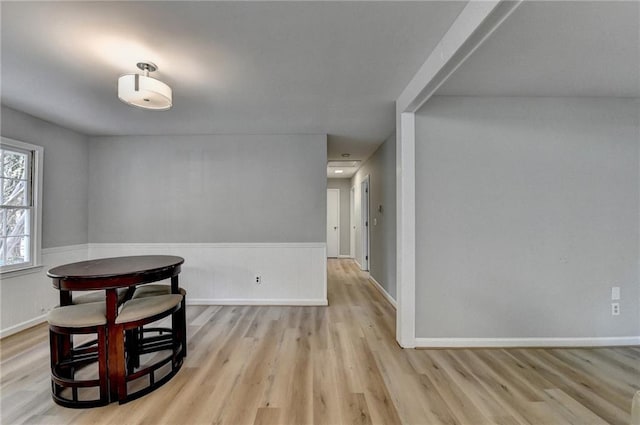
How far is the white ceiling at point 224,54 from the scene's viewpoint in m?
1.51

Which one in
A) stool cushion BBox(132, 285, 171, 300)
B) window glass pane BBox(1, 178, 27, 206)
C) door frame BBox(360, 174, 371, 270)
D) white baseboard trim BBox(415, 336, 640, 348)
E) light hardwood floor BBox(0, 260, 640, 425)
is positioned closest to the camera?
light hardwood floor BBox(0, 260, 640, 425)

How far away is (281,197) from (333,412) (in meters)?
2.66

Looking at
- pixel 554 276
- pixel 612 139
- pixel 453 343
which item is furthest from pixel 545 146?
pixel 453 343

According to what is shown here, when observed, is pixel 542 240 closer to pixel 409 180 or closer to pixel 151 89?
pixel 409 180

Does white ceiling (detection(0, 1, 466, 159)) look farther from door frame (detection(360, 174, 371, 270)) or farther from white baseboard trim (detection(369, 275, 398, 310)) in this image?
door frame (detection(360, 174, 371, 270))

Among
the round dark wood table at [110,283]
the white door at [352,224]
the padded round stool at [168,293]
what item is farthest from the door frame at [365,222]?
the round dark wood table at [110,283]

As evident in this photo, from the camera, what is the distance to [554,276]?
2.54m

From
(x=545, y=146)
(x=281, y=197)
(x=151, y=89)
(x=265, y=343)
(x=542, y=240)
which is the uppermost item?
(x=151, y=89)

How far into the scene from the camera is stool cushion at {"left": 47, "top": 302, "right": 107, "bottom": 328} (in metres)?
1.68

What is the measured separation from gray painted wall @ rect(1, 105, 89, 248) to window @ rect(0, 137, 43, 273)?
11 centimetres

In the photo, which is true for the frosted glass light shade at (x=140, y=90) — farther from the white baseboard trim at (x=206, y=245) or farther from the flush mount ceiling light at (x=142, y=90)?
the white baseboard trim at (x=206, y=245)

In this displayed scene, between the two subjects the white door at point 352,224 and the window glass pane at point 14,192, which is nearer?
the window glass pane at point 14,192

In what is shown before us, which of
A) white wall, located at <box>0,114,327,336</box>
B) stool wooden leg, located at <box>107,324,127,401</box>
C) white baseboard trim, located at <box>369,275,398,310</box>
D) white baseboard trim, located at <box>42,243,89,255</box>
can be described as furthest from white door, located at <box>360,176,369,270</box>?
white baseboard trim, located at <box>42,243,89,255</box>

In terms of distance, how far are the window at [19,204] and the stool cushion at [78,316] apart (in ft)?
5.94
